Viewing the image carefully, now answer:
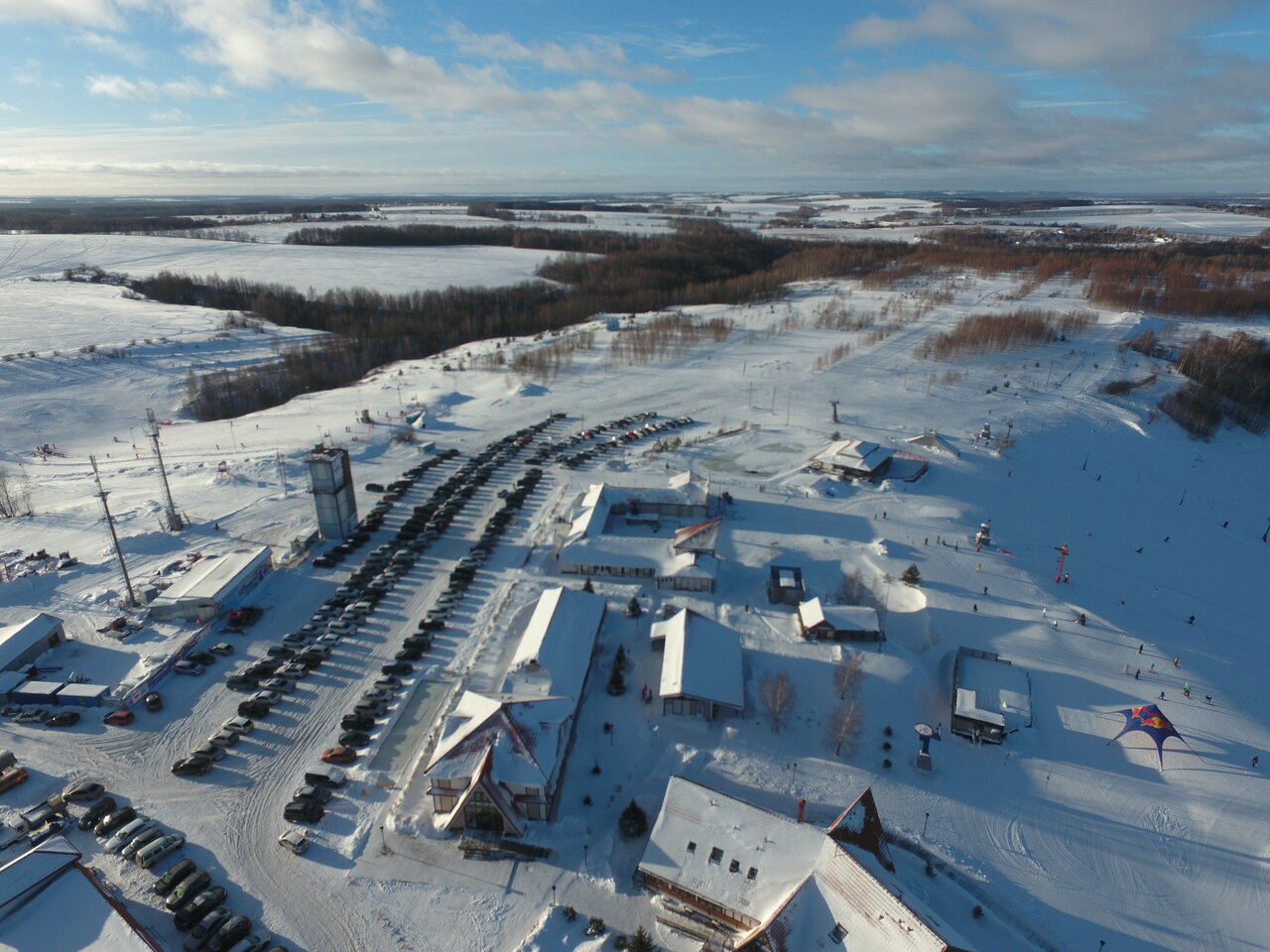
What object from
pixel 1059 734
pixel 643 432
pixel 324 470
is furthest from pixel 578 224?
pixel 1059 734

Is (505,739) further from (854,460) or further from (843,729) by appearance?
(854,460)

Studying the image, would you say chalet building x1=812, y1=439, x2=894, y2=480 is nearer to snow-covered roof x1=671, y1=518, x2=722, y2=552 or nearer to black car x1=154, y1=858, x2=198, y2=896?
snow-covered roof x1=671, y1=518, x2=722, y2=552

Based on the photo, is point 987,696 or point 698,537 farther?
point 698,537

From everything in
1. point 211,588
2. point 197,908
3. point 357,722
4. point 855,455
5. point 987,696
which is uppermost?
point 855,455

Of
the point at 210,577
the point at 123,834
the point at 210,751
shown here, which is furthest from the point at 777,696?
the point at 210,577

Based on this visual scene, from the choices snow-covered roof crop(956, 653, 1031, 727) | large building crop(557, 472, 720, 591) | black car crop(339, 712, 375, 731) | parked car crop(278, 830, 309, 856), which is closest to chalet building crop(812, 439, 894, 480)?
large building crop(557, 472, 720, 591)

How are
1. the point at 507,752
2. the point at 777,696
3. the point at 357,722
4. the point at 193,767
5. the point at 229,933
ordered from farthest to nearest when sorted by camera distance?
1. the point at 777,696
2. the point at 357,722
3. the point at 193,767
4. the point at 507,752
5. the point at 229,933
